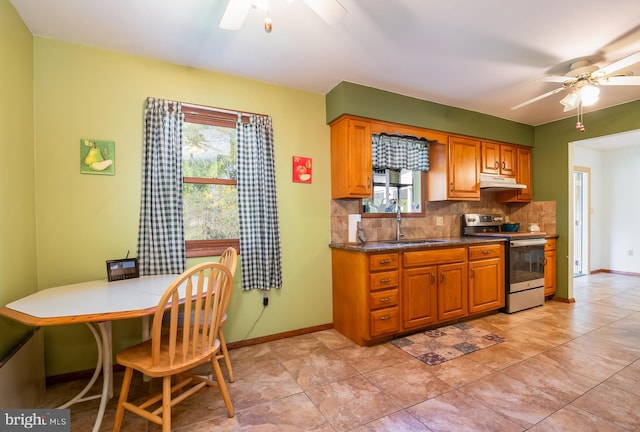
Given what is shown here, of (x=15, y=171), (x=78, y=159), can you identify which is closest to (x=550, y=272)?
(x=78, y=159)

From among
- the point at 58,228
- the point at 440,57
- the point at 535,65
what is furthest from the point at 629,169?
the point at 58,228

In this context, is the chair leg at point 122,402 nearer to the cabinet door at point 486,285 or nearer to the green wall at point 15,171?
the green wall at point 15,171

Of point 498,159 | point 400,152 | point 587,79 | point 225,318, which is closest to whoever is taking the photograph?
point 225,318

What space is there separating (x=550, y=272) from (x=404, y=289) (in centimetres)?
270

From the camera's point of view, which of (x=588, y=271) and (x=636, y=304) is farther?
(x=588, y=271)

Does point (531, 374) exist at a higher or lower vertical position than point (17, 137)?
lower

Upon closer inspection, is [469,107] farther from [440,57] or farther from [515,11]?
[515,11]

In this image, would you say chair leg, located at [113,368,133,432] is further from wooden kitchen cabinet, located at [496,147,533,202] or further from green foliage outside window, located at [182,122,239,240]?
wooden kitchen cabinet, located at [496,147,533,202]

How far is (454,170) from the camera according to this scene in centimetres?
359

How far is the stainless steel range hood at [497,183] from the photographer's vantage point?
3.82 meters

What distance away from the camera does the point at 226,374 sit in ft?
7.36

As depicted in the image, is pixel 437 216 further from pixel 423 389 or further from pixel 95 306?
pixel 95 306

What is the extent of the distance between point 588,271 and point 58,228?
317 inches

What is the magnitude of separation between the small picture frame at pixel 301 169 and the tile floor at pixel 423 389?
5.28 ft
